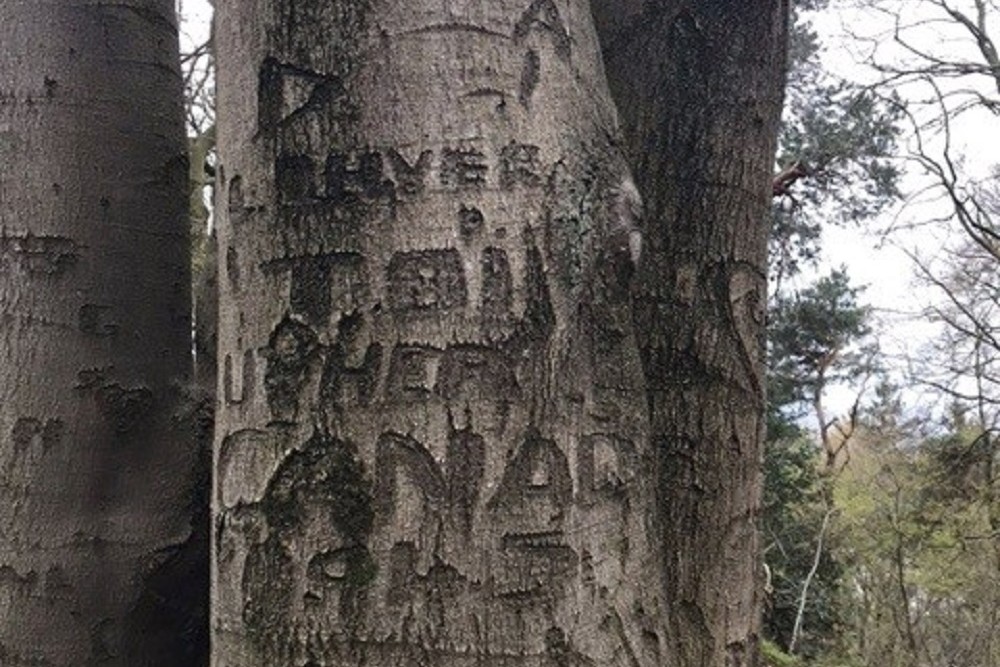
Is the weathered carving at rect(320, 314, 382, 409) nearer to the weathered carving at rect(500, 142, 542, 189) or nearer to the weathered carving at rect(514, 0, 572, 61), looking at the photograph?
the weathered carving at rect(500, 142, 542, 189)

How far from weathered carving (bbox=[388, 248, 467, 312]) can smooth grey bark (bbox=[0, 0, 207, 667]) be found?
2.28 feet

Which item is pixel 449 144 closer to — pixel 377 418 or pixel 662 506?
pixel 377 418

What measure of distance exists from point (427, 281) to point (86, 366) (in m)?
0.74

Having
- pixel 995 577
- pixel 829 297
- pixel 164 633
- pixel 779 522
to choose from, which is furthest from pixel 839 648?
pixel 164 633

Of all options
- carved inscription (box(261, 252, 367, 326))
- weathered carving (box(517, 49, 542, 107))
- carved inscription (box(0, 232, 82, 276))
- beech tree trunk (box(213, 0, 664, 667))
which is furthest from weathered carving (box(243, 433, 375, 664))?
carved inscription (box(0, 232, 82, 276))

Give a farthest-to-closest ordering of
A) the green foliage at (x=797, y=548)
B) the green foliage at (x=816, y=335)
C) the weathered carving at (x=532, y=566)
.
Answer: the green foliage at (x=816, y=335), the green foliage at (x=797, y=548), the weathered carving at (x=532, y=566)

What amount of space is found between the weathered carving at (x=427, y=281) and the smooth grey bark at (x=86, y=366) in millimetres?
695

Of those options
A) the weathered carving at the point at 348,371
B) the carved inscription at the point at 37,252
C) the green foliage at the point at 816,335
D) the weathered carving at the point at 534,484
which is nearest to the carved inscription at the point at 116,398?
the carved inscription at the point at 37,252

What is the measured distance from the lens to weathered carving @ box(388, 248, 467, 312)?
2.90 feet

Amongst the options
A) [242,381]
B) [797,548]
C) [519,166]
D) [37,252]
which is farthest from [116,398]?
[797,548]

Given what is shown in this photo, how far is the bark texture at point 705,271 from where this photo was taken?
1239 millimetres

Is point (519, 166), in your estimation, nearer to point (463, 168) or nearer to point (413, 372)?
point (463, 168)

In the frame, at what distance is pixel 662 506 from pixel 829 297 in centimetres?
1998

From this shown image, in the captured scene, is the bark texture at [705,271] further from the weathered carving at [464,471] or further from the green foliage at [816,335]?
the green foliage at [816,335]
